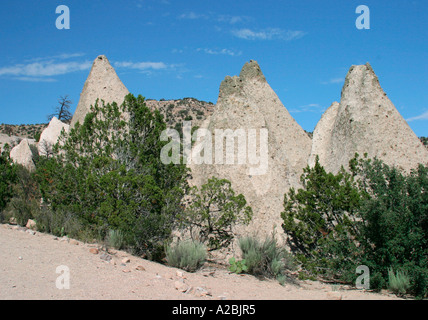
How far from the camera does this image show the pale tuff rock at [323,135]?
11.6 m

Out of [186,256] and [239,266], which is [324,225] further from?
[186,256]

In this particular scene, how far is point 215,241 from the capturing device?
8867mm

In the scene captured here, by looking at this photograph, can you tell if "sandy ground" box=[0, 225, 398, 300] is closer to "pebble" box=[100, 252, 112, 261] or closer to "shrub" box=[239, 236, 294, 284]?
"pebble" box=[100, 252, 112, 261]

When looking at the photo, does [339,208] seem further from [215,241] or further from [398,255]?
[215,241]

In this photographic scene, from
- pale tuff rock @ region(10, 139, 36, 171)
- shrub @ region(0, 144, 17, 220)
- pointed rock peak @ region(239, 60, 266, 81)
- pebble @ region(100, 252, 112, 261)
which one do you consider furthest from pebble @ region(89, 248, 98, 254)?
pale tuff rock @ region(10, 139, 36, 171)

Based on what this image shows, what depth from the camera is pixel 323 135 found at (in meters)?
11.9

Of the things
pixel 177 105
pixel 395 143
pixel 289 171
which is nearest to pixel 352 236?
pixel 289 171

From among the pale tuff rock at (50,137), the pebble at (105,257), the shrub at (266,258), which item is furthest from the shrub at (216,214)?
the pale tuff rock at (50,137)

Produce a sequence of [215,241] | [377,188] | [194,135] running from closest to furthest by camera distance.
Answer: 1. [377,188]
2. [215,241]
3. [194,135]

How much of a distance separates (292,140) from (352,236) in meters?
4.45
